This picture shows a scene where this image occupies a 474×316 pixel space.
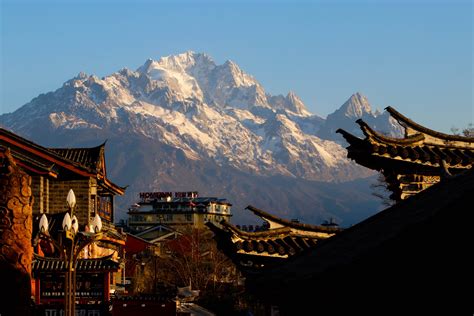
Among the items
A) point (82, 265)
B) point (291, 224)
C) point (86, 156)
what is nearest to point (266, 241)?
point (291, 224)

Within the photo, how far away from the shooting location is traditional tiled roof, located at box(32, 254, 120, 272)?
45.1m

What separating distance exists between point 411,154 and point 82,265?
25564 millimetres

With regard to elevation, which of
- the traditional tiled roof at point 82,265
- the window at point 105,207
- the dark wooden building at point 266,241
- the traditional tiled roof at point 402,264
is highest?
the window at point 105,207

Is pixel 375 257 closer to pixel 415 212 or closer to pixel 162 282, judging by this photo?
pixel 415 212

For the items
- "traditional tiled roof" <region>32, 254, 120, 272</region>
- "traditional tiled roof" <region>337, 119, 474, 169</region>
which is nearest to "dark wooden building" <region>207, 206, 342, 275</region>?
"traditional tiled roof" <region>337, 119, 474, 169</region>

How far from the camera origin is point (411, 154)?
71.6ft

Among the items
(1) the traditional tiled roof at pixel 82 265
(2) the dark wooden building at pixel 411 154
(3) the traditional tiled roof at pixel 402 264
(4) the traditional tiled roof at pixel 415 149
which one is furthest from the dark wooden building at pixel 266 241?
(1) the traditional tiled roof at pixel 82 265

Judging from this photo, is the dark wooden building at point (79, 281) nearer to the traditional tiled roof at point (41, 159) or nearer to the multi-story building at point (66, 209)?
the multi-story building at point (66, 209)

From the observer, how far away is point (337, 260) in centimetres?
1286

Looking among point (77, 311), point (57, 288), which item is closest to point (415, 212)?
point (77, 311)

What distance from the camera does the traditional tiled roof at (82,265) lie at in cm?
4506

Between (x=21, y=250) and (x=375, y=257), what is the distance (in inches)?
181

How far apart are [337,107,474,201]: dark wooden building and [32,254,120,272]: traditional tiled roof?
78.4ft

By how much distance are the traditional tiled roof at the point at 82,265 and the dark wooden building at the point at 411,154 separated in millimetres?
23903
